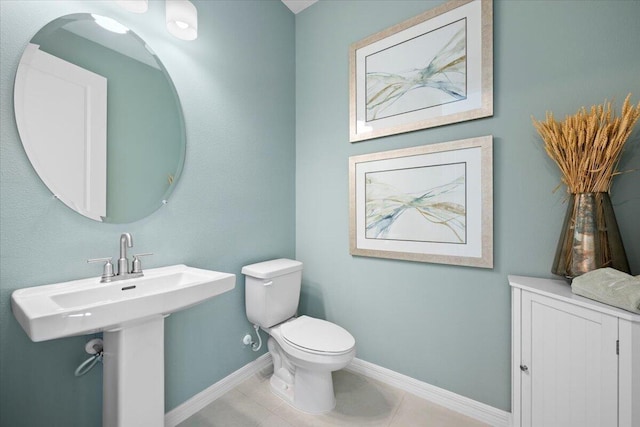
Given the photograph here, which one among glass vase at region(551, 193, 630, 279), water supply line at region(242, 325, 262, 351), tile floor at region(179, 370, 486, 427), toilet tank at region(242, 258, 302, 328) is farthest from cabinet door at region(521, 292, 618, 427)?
water supply line at region(242, 325, 262, 351)

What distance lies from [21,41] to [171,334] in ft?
4.64

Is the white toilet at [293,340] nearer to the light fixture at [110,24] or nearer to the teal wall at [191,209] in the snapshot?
the teal wall at [191,209]

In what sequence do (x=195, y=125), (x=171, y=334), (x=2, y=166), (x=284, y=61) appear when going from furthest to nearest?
(x=284, y=61), (x=195, y=125), (x=171, y=334), (x=2, y=166)

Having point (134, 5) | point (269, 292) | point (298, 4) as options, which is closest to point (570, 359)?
point (269, 292)

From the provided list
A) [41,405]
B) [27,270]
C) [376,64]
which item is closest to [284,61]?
[376,64]

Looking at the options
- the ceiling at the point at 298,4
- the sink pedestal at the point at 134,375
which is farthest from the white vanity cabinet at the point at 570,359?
the ceiling at the point at 298,4

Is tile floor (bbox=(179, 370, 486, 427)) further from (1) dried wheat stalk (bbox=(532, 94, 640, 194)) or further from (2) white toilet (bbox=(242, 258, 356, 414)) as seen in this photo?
(1) dried wheat stalk (bbox=(532, 94, 640, 194))

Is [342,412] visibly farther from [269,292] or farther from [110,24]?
[110,24]

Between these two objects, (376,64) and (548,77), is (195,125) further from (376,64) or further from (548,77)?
(548,77)

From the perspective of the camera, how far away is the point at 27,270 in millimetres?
981

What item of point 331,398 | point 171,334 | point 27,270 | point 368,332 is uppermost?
point 27,270

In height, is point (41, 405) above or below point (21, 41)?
below

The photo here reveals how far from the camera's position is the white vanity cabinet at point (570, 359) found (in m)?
0.87

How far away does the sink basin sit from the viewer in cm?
73
